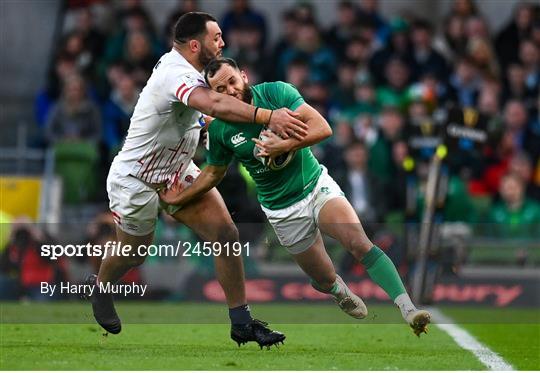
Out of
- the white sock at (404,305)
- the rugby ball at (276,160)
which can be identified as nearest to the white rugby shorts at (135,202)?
the rugby ball at (276,160)

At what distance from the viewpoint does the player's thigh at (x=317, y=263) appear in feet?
37.0

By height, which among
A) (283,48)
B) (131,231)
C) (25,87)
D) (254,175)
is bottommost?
(25,87)

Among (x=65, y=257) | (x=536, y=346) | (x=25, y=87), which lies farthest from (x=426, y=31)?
(x=536, y=346)

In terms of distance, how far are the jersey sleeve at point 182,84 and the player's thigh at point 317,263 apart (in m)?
1.55

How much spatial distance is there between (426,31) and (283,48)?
2.13 m

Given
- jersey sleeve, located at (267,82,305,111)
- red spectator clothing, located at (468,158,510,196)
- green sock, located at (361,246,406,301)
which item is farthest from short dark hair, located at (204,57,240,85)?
red spectator clothing, located at (468,158,510,196)

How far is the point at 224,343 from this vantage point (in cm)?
1191

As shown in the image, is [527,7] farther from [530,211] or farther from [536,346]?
[536,346]

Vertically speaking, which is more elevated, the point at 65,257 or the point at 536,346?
the point at 536,346

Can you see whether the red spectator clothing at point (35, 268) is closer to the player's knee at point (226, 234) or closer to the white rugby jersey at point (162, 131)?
the white rugby jersey at point (162, 131)

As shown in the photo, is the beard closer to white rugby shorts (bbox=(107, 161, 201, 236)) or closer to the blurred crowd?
white rugby shorts (bbox=(107, 161, 201, 236))

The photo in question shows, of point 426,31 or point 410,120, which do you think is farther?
point 426,31

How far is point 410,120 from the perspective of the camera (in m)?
19.1

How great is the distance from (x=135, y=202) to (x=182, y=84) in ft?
4.01
